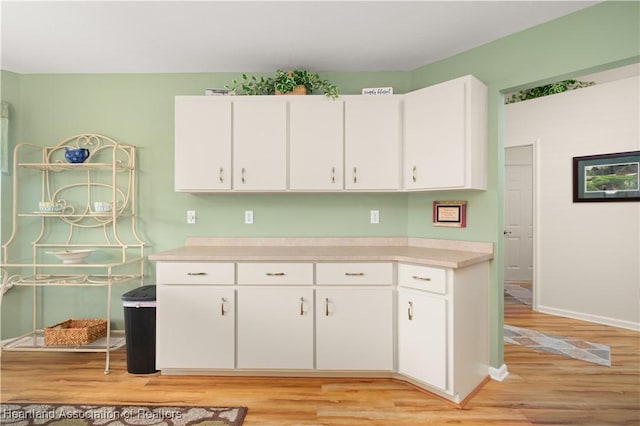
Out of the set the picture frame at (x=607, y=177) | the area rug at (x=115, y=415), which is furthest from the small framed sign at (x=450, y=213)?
the picture frame at (x=607, y=177)

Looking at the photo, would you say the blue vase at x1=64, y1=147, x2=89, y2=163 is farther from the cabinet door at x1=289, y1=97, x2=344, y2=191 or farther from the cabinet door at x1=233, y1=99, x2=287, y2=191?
the cabinet door at x1=289, y1=97, x2=344, y2=191

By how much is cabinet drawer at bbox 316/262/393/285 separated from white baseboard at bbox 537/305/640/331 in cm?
294

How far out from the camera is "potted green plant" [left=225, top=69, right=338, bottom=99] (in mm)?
2857

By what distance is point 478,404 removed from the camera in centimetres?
230

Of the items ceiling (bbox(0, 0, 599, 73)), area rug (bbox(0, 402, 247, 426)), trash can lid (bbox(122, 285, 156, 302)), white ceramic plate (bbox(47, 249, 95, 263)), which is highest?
ceiling (bbox(0, 0, 599, 73))

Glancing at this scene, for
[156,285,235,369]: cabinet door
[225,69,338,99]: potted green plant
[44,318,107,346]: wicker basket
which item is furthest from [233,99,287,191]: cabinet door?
[44,318,107,346]: wicker basket

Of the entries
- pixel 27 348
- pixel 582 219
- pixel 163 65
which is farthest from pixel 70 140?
pixel 582 219

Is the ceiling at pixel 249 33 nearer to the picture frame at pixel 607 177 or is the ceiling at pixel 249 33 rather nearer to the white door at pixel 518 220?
the picture frame at pixel 607 177

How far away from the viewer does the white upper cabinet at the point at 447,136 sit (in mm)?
2521

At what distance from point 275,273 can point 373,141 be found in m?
1.29

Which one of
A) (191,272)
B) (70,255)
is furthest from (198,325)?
(70,255)

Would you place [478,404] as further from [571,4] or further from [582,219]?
[582,219]

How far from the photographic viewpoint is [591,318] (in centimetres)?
395

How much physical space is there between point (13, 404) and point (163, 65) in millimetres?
2706
